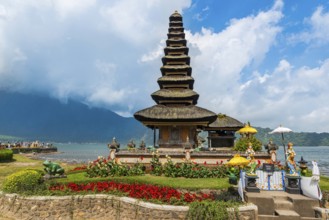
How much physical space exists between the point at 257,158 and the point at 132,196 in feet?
42.3

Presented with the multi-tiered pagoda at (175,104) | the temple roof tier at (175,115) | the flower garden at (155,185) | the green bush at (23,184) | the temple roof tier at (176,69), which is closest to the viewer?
the flower garden at (155,185)

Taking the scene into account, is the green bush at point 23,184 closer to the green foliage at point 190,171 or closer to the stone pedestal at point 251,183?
the green foliage at point 190,171

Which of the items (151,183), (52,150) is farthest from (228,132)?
(52,150)

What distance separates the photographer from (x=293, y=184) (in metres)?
14.7

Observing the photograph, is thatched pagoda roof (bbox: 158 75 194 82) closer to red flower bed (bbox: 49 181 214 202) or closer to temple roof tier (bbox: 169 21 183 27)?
temple roof tier (bbox: 169 21 183 27)

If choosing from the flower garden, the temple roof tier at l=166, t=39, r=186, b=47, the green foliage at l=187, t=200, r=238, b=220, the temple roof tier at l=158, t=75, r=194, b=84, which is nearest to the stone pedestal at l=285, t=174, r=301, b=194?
the flower garden

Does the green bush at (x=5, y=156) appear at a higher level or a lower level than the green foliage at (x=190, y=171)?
higher

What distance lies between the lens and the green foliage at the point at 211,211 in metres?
12.0

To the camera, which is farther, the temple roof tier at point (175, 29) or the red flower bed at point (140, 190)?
the temple roof tier at point (175, 29)

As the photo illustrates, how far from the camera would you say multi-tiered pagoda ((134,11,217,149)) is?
2806cm

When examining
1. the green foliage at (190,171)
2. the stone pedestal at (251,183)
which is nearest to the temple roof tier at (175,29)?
the green foliage at (190,171)

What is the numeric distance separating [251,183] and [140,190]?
6.08 metres

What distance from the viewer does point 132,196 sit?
14.6m

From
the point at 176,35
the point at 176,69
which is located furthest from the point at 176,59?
the point at 176,35
